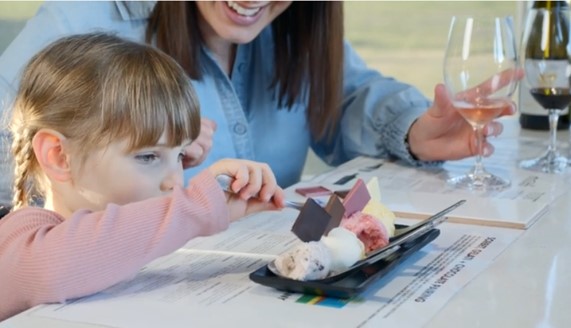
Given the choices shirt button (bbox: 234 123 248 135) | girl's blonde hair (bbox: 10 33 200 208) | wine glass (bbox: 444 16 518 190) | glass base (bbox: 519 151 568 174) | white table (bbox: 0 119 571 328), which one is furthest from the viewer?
shirt button (bbox: 234 123 248 135)

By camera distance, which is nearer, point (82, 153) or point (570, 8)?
point (82, 153)

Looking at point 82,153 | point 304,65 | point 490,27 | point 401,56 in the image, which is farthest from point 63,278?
point 401,56

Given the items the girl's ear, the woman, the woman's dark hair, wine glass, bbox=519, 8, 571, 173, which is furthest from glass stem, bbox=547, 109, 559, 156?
the girl's ear

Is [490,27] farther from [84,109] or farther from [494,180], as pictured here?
[84,109]

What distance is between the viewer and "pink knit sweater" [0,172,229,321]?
964 millimetres

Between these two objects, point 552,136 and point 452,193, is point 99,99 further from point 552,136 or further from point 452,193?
point 552,136

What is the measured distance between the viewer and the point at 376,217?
1115 mm

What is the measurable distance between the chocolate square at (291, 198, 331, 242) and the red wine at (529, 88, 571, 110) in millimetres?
770

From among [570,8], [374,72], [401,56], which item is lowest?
[401,56]

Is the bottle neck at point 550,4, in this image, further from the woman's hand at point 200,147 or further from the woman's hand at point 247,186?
the woman's hand at point 247,186

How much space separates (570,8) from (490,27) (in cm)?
33

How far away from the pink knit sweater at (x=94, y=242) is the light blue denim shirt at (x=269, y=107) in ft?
2.04

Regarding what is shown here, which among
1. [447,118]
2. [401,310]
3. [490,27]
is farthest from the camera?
[447,118]

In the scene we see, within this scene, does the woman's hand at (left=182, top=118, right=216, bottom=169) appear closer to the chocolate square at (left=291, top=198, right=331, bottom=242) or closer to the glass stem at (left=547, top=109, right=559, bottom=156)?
the chocolate square at (left=291, top=198, right=331, bottom=242)
